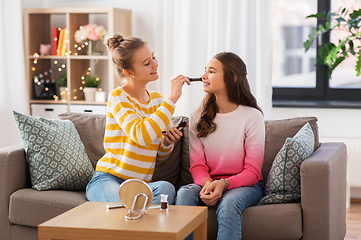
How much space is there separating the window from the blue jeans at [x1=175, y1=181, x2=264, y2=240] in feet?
5.56

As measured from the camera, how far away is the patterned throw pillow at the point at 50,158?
7.63 ft

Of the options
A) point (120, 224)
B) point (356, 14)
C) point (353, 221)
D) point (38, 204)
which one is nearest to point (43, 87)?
point (38, 204)

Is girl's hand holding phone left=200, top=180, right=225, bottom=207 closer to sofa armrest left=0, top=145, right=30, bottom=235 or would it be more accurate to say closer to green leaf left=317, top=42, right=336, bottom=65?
sofa armrest left=0, top=145, right=30, bottom=235

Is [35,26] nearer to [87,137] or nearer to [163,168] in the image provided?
[87,137]

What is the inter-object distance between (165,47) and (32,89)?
3.97 ft

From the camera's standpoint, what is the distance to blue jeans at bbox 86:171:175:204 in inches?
76.0

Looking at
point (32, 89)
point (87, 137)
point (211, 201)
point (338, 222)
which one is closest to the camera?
point (211, 201)

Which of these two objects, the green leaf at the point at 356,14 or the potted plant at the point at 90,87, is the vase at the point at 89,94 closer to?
the potted plant at the point at 90,87

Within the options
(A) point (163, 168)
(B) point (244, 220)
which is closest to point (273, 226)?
(B) point (244, 220)

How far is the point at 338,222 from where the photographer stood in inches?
87.1

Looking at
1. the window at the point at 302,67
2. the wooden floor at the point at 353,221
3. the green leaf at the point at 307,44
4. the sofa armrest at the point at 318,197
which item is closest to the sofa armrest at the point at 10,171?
the sofa armrest at the point at 318,197

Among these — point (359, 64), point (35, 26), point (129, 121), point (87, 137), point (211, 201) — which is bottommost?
point (211, 201)

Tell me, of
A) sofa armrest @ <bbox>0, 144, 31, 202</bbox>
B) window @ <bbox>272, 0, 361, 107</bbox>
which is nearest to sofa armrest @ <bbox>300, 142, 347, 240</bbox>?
sofa armrest @ <bbox>0, 144, 31, 202</bbox>

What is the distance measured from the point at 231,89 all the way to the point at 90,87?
1.94 m
